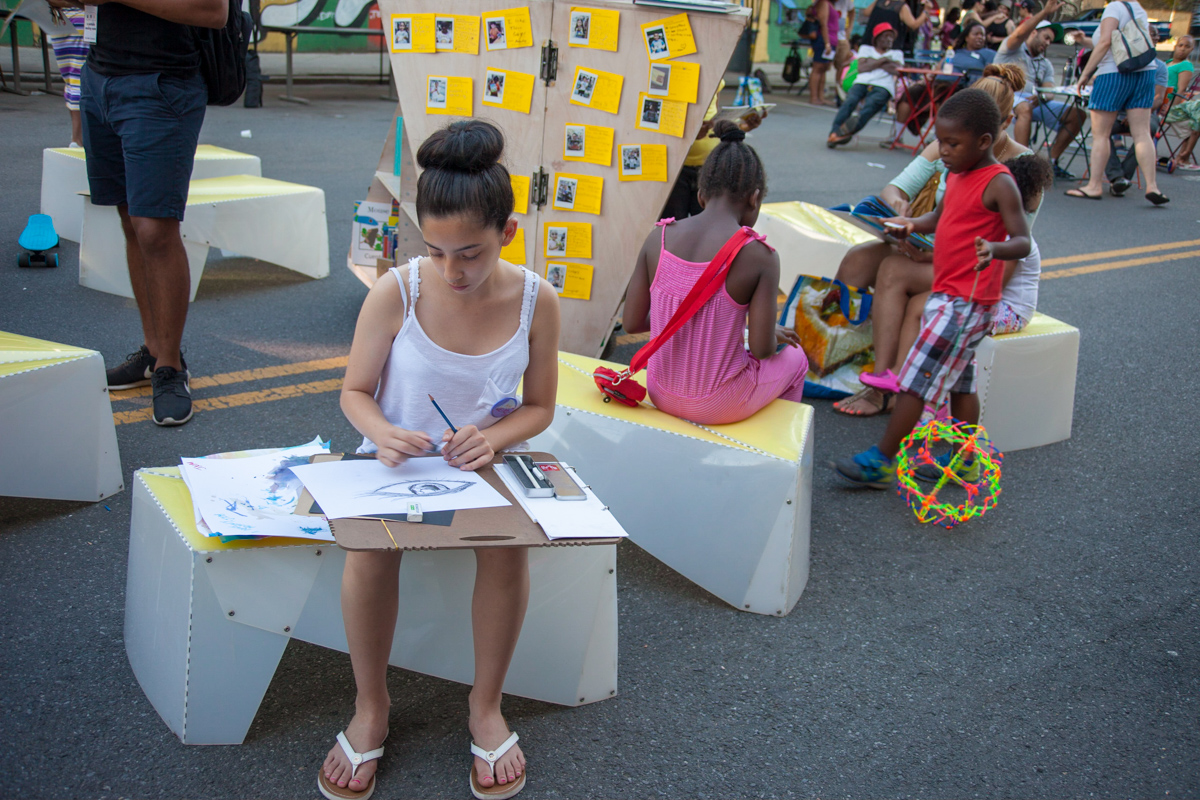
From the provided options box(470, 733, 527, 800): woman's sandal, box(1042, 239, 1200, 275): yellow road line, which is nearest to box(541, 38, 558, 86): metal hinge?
box(470, 733, 527, 800): woman's sandal

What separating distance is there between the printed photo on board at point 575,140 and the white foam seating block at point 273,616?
223 cm

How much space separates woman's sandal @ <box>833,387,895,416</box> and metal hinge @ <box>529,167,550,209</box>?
1.55 m

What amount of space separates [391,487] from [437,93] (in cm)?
249

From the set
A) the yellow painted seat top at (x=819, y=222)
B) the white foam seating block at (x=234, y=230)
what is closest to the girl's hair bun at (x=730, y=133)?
the yellow painted seat top at (x=819, y=222)

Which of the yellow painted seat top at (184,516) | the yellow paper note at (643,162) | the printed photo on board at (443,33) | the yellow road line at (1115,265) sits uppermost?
the printed photo on board at (443,33)

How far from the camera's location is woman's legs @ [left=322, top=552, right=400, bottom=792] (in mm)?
1896

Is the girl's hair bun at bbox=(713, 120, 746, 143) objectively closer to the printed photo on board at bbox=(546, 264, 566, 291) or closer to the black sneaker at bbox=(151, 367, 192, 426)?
the printed photo on board at bbox=(546, 264, 566, 291)

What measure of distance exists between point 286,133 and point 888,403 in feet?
22.0

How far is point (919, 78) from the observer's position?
12055 millimetres

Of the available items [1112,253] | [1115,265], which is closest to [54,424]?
[1115,265]

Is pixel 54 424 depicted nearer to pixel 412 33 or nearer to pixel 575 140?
pixel 412 33

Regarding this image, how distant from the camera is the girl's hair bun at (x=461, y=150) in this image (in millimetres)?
1846

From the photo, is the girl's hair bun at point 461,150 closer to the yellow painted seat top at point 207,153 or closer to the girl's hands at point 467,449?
the girl's hands at point 467,449

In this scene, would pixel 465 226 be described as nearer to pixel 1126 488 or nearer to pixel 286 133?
pixel 1126 488
